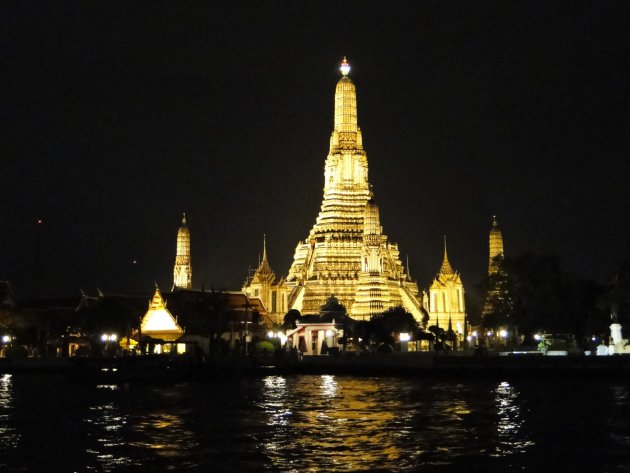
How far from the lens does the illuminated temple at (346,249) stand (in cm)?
9175

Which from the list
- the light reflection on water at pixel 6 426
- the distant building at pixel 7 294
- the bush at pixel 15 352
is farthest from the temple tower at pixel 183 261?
the light reflection on water at pixel 6 426

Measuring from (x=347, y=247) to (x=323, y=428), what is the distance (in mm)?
65027

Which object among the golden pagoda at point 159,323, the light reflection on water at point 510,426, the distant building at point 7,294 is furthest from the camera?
the distant building at point 7,294

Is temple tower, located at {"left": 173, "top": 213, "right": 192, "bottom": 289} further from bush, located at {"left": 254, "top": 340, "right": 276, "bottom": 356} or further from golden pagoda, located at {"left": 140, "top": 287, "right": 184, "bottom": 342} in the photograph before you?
bush, located at {"left": 254, "top": 340, "right": 276, "bottom": 356}

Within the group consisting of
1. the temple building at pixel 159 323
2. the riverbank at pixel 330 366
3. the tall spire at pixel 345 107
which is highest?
the tall spire at pixel 345 107

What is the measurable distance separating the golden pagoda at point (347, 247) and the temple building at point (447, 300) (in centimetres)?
175

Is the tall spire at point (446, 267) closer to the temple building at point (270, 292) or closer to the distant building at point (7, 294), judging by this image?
the temple building at point (270, 292)

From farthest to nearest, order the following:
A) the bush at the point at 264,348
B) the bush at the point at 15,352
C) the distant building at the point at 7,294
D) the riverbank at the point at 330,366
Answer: the distant building at the point at 7,294
the bush at the point at 15,352
the bush at the point at 264,348
the riverbank at the point at 330,366

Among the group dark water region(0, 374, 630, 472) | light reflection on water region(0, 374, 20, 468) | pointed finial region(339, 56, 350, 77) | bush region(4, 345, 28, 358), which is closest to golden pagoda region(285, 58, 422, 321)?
pointed finial region(339, 56, 350, 77)

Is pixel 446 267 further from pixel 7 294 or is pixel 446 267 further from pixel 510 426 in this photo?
pixel 510 426

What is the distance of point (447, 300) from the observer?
329 feet

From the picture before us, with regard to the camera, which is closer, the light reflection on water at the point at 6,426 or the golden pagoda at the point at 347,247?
the light reflection on water at the point at 6,426

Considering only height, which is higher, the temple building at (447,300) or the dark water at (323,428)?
the temple building at (447,300)

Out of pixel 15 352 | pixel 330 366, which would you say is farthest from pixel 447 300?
pixel 15 352
